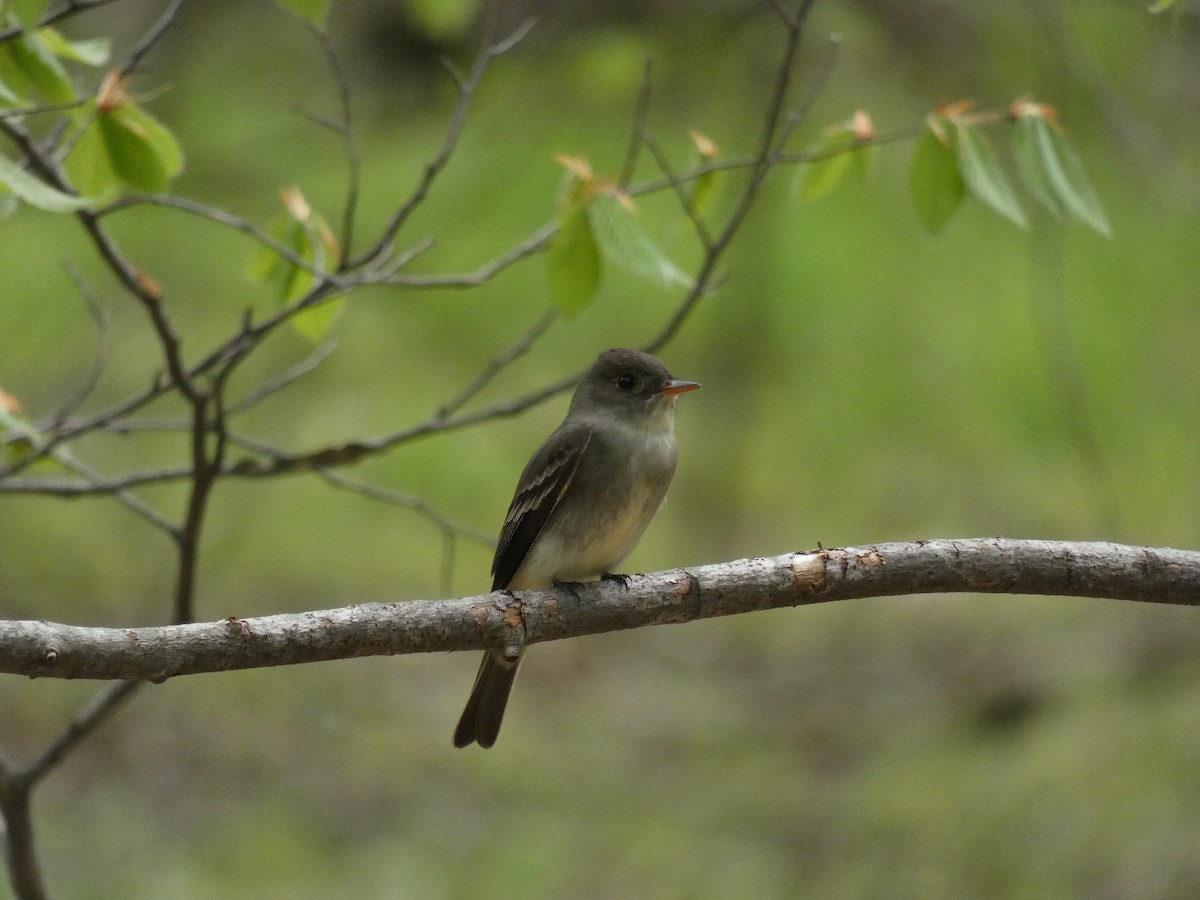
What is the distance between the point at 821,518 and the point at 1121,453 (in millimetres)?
1593

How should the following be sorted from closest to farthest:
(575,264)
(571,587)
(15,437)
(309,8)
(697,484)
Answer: (309,8) < (15,437) < (575,264) < (571,587) < (697,484)

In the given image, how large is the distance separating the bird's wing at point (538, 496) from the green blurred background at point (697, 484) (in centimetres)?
192

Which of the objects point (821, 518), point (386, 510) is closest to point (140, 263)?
point (386, 510)

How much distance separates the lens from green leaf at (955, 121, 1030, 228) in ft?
9.91

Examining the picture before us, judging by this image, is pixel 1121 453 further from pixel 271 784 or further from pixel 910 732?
pixel 271 784

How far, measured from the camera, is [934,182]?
10.5ft

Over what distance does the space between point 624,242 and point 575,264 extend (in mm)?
159

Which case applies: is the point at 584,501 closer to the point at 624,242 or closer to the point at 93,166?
the point at 624,242

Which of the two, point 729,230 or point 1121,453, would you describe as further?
point 1121,453

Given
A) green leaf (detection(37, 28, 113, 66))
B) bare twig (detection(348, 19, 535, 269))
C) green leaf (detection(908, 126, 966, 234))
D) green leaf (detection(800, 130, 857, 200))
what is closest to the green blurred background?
bare twig (detection(348, 19, 535, 269))

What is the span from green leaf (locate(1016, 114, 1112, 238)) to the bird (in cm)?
116

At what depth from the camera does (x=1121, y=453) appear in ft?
22.5

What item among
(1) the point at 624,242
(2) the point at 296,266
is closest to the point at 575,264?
(1) the point at 624,242

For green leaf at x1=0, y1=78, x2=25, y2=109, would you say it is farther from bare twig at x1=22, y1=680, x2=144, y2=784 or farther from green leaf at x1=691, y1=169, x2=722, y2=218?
green leaf at x1=691, y1=169, x2=722, y2=218
